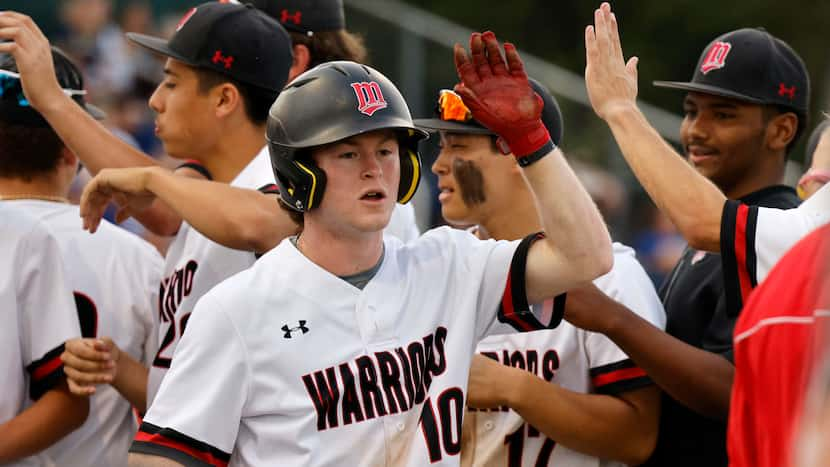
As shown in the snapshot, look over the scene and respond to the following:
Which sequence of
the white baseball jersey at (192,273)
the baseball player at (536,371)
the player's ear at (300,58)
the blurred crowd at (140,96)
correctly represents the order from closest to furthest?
the baseball player at (536,371), the white baseball jersey at (192,273), the player's ear at (300,58), the blurred crowd at (140,96)

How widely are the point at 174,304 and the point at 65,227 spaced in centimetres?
58

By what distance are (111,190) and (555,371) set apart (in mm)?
1703

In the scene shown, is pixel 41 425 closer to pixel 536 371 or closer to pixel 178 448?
pixel 178 448

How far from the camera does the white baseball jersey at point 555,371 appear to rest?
442 cm

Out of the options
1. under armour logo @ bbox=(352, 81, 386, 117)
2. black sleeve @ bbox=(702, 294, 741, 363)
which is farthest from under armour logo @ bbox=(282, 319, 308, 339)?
black sleeve @ bbox=(702, 294, 741, 363)

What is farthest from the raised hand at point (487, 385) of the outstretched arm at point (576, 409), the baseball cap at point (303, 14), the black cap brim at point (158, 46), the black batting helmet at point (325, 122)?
the baseball cap at point (303, 14)

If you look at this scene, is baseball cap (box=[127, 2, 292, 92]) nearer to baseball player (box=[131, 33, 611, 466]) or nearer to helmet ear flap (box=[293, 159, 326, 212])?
baseball player (box=[131, 33, 611, 466])

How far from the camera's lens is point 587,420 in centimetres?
427

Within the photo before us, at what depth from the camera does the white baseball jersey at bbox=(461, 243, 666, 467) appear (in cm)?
442

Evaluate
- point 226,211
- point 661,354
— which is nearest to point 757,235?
point 661,354

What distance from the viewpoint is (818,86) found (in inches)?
682

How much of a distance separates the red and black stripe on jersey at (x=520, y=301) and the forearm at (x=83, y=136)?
177cm

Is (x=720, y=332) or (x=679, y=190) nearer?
(x=679, y=190)

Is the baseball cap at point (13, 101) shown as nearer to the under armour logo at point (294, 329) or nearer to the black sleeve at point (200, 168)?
the black sleeve at point (200, 168)
